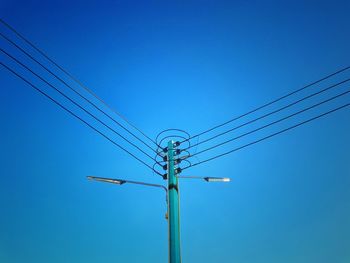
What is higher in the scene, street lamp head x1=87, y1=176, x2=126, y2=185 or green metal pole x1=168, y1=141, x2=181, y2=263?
street lamp head x1=87, y1=176, x2=126, y2=185

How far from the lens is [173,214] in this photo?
28.6 ft

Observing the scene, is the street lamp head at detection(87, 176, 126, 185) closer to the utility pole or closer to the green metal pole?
the utility pole

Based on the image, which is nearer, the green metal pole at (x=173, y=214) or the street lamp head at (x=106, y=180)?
the green metal pole at (x=173, y=214)

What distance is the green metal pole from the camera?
7988mm

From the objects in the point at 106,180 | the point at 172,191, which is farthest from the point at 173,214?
the point at 106,180

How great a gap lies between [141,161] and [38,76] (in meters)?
4.91

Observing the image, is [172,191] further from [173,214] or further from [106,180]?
[106,180]

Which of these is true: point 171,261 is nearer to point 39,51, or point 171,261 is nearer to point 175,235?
point 175,235

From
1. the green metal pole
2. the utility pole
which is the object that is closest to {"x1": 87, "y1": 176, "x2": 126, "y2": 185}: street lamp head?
the utility pole

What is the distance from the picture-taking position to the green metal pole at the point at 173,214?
7.99m

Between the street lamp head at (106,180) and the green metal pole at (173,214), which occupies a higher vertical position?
the street lamp head at (106,180)

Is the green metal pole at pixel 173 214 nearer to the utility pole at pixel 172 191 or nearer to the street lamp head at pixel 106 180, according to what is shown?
the utility pole at pixel 172 191

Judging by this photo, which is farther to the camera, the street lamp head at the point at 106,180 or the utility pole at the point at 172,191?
the street lamp head at the point at 106,180

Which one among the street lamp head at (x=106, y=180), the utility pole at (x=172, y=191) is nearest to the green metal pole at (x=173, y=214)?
the utility pole at (x=172, y=191)
